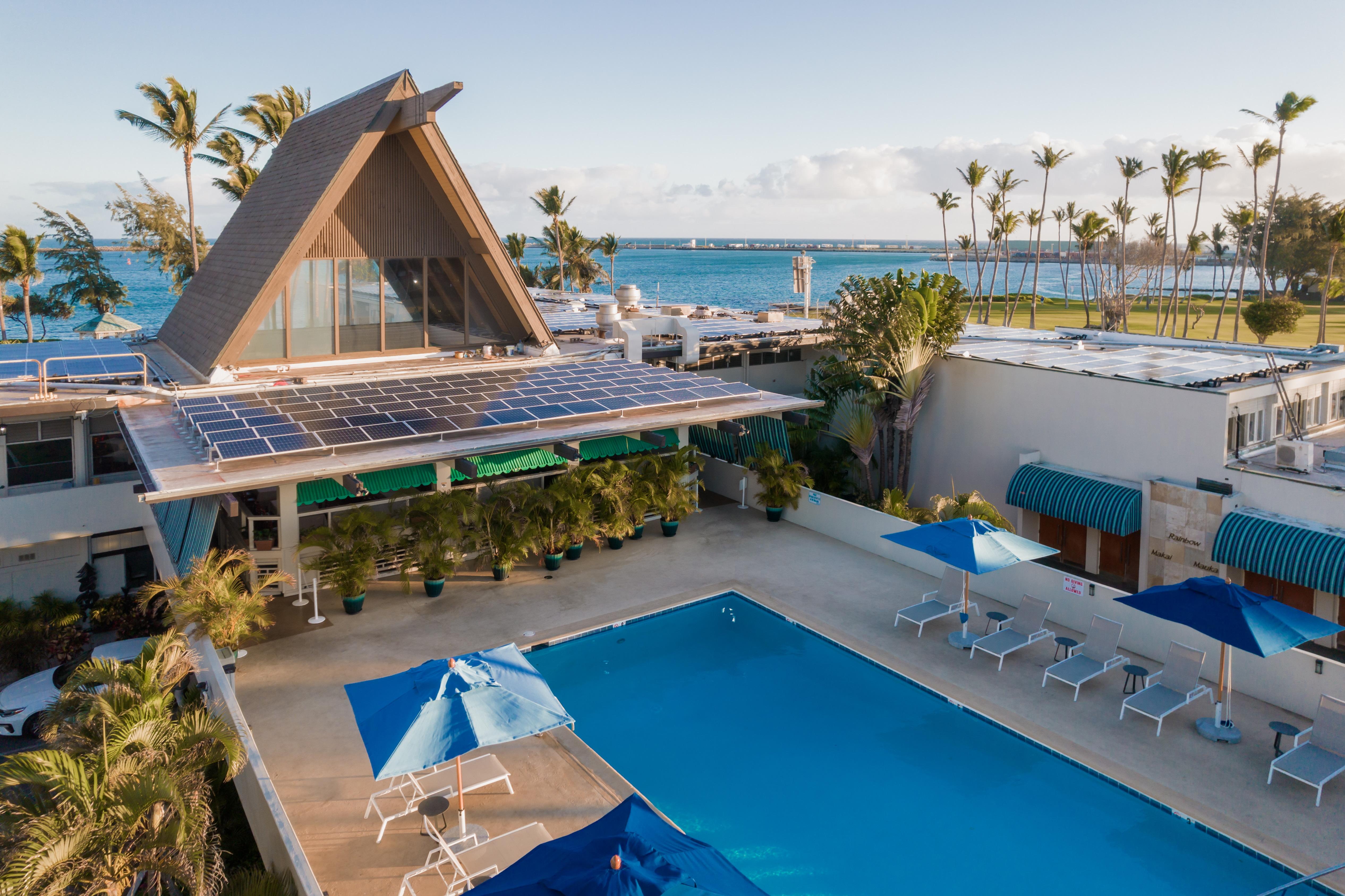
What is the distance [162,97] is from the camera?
37.0 meters

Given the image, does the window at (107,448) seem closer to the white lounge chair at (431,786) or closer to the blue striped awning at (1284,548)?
the white lounge chair at (431,786)

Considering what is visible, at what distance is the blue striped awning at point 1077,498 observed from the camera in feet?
62.0

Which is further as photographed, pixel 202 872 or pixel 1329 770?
pixel 1329 770

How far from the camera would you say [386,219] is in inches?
841

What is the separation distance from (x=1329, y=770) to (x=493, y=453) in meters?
14.0

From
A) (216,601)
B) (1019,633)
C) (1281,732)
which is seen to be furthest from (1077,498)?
(216,601)

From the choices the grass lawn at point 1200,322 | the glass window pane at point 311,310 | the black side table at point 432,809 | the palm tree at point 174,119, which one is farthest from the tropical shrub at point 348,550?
the grass lawn at point 1200,322

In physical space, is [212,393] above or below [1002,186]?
below

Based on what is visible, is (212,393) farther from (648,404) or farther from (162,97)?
(162,97)

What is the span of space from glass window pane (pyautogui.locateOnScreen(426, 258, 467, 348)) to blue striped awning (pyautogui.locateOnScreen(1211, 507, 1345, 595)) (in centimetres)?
1838

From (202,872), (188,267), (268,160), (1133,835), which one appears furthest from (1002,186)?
(202,872)

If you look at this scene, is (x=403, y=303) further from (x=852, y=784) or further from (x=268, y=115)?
(x=268, y=115)

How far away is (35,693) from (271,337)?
28.9 feet

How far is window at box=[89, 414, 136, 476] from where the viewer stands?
65.1ft
